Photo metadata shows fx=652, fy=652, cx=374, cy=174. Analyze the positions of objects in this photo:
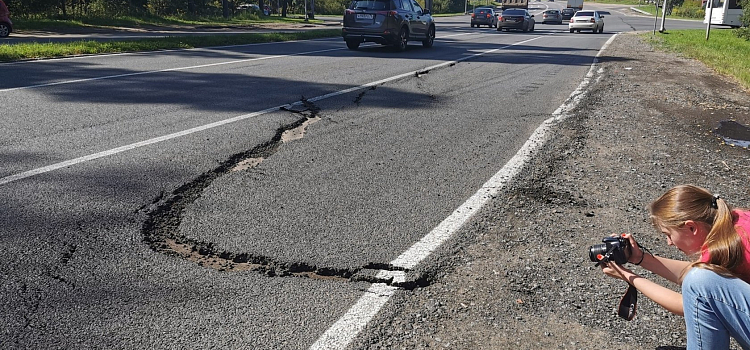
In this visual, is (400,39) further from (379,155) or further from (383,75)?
(379,155)

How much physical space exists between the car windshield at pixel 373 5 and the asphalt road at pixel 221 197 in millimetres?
8061

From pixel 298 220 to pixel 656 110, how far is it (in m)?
6.65

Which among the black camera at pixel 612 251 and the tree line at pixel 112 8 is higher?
the tree line at pixel 112 8

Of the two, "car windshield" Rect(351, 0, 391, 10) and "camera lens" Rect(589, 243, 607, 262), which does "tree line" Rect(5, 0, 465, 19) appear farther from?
"camera lens" Rect(589, 243, 607, 262)

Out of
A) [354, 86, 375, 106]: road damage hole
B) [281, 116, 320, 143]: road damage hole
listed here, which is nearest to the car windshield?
[354, 86, 375, 106]: road damage hole

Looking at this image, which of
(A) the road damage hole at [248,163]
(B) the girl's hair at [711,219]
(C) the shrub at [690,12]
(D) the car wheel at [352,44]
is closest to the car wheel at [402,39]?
(D) the car wheel at [352,44]

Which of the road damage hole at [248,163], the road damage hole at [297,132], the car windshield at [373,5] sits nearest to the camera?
the road damage hole at [248,163]

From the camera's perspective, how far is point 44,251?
3.70 m

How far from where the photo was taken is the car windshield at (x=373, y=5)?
17969mm

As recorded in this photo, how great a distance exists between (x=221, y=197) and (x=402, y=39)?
14296 millimetres

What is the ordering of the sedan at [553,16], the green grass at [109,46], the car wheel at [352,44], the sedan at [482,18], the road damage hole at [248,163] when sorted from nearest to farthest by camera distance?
1. the road damage hole at [248,163]
2. the green grass at [109,46]
3. the car wheel at [352,44]
4. the sedan at [482,18]
5. the sedan at [553,16]

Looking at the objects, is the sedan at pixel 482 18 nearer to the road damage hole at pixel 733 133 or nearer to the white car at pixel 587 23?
the white car at pixel 587 23

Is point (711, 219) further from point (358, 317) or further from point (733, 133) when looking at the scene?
point (733, 133)

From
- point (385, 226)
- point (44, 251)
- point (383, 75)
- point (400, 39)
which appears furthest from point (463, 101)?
point (400, 39)
